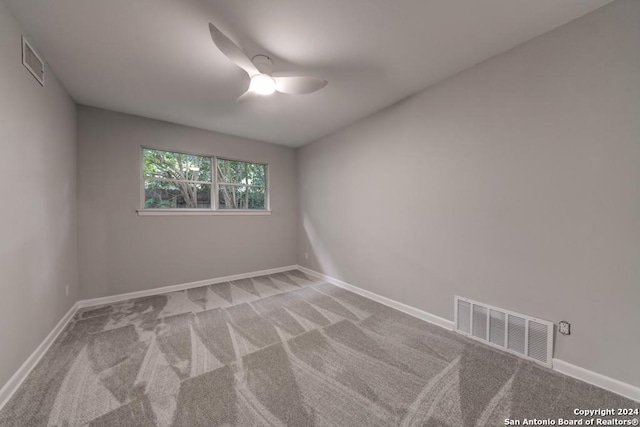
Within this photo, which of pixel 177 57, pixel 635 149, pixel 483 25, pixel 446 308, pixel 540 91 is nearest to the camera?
pixel 635 149

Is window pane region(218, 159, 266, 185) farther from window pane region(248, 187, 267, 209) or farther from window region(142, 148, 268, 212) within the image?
window pane region(248, 187, 267, 209)

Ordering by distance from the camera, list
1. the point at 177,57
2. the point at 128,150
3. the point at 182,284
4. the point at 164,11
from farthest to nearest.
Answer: the point at 182,284 < the point at 128,150 < the point at 177,57 < the point at 164,11

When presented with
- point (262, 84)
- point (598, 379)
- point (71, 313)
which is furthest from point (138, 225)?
point (598, 379)

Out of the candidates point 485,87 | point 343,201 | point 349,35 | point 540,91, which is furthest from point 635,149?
point 343,201

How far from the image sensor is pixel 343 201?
11.5 feet

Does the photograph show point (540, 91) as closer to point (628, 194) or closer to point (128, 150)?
point (628, 194)

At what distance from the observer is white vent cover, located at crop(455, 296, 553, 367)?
1.70m

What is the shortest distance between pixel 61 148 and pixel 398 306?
4079 mm

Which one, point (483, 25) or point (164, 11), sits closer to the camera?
point (164, 11)

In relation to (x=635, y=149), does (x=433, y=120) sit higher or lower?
higher

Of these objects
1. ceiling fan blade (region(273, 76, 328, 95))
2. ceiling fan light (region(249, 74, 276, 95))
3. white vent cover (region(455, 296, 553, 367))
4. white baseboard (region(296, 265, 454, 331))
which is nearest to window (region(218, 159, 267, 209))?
white baseboard (region(296, 265, 454, 331))

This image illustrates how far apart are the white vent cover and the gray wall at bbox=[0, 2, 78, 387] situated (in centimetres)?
345

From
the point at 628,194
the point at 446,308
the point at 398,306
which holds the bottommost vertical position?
the point at 398,306

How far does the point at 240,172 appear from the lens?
13.2ft
